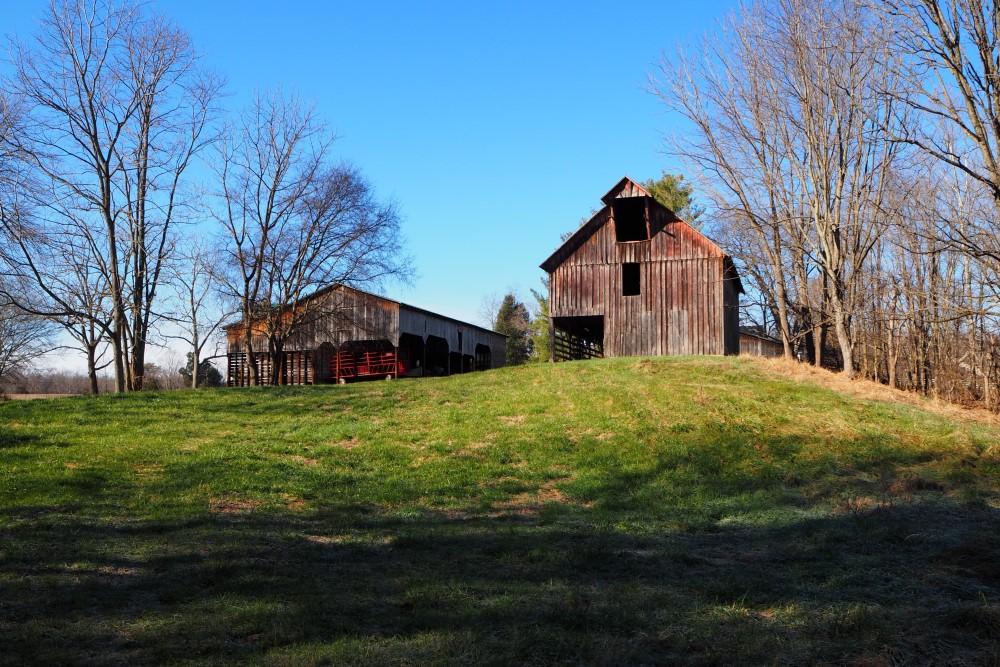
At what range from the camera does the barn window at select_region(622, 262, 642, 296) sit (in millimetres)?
34031

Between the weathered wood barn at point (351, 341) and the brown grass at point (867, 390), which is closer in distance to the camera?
the brown grass at point (867, 390)

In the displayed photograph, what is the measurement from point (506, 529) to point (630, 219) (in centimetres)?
2478

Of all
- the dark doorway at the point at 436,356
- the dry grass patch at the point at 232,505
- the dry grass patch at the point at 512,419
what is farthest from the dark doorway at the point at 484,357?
the dry grass patch at the point at 232,505

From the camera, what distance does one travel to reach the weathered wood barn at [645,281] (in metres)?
31.5

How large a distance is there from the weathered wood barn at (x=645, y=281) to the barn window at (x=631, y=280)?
0.61m

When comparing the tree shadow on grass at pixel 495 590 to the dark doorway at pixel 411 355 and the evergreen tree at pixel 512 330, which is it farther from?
the evergreen tree at pixel 512 330

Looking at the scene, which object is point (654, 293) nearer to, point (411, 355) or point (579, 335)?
point (579, 335)

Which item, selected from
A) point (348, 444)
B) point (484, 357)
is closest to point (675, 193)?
point (484, 357)

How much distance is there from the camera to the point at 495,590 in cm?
775

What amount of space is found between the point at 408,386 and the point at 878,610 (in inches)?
857

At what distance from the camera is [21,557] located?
29.2ft

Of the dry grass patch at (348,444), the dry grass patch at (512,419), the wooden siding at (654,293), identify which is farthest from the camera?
the wooden siding at (654,293)

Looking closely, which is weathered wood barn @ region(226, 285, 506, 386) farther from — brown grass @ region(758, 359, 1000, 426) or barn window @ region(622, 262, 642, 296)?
brown grass @ region(758, 359, 1000, 426)

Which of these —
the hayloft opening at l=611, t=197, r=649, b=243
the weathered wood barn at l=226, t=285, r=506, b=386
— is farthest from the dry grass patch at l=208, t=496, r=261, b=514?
the weathered wood barn at l=226, t=285, r=506, b=386
